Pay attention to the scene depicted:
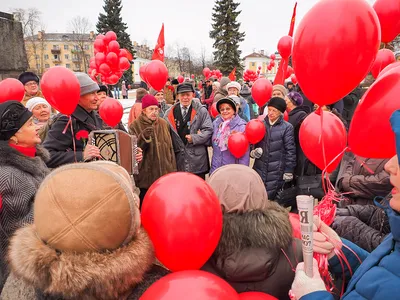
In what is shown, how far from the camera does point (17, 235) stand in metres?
1.13

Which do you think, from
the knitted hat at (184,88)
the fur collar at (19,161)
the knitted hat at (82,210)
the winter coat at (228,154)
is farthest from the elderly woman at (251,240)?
the knitted hat at (184,88)

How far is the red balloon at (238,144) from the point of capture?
3934mm

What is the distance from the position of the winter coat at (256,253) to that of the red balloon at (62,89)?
2215 mm

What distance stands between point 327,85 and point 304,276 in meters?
0.95

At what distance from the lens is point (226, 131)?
4.20 m

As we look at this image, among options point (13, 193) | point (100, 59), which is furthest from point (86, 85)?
point (100, 59)

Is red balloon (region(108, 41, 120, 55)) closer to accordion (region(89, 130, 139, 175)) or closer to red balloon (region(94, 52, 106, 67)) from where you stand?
red balloon (region(94, 52, 106, 67))

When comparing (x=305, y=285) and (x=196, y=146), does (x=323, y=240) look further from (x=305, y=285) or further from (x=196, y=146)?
(x=196, y=146)

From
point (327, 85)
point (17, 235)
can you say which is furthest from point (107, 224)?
point (327, 85)

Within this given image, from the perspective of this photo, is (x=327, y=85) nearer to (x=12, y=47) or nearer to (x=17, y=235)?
(x=17, y=235)

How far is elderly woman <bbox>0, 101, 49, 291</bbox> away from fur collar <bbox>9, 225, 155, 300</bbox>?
3.63ft

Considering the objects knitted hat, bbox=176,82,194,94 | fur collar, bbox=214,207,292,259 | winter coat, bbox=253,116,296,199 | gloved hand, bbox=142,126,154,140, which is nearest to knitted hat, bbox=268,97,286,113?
winter coat, bbox=253,116,296,199

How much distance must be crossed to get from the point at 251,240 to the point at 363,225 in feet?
3.70

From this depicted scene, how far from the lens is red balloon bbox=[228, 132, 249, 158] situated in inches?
155
